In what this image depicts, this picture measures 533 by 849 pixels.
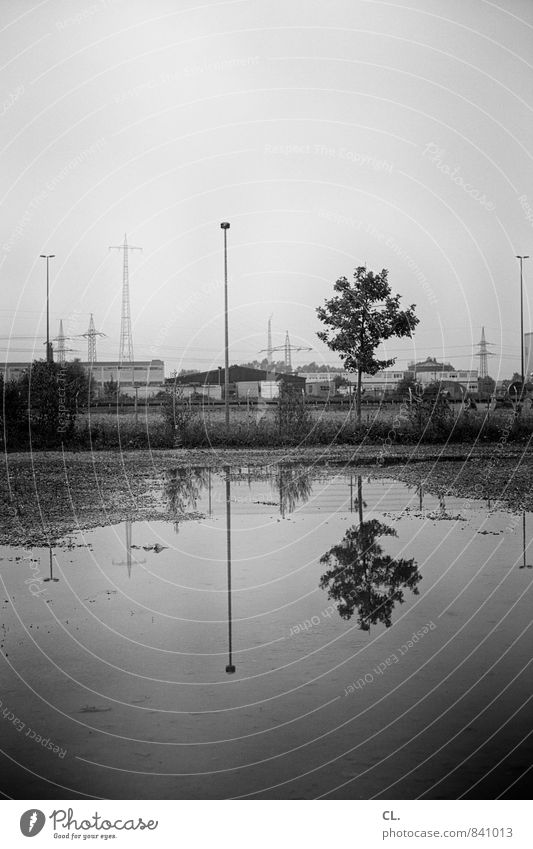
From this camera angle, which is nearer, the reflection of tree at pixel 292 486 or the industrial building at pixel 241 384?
the reflection of tree at pixel 292 486

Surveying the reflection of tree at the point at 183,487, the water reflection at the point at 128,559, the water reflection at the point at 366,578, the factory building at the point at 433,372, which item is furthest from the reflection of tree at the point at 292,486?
the factory building at the point at 433,372

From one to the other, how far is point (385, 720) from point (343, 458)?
17.0 meters

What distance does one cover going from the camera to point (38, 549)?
943 cm

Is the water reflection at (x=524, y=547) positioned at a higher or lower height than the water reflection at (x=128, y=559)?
higher

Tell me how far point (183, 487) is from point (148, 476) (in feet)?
6.06

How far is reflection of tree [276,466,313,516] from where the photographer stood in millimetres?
13441

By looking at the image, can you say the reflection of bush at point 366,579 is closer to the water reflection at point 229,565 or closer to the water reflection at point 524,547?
the water reflection at point 229,565

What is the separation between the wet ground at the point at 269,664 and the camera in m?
4.12

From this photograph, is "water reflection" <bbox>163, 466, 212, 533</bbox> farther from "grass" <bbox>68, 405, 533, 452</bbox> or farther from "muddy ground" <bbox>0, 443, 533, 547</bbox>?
"grass" <bbox>68, 405, 533, 452</bbox>
